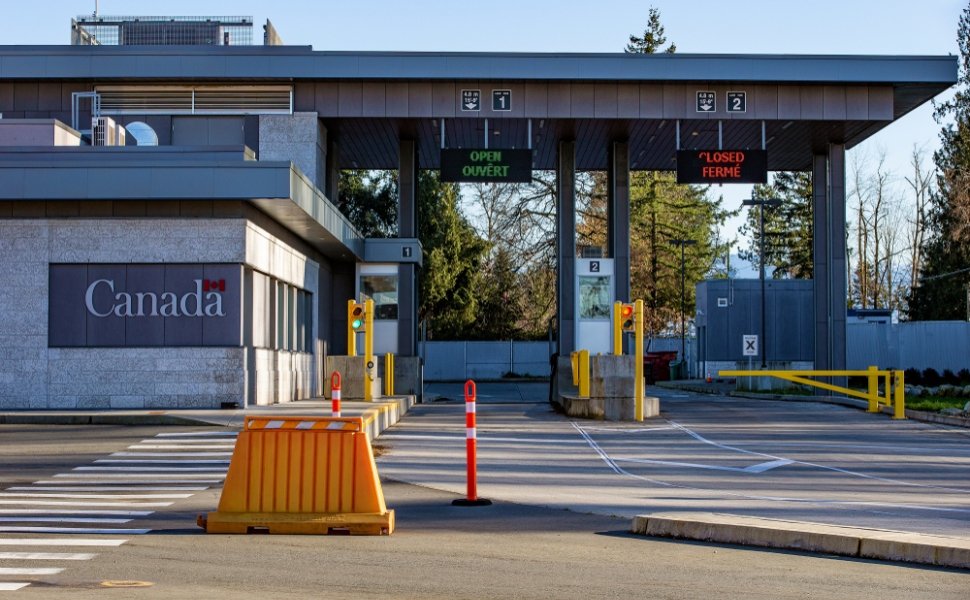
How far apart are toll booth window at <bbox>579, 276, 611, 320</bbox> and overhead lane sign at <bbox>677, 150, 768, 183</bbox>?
4158 millimetres

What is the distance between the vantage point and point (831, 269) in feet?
122

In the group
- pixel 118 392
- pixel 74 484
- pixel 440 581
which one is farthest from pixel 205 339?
pixel 440 581

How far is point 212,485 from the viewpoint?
51.3 ft

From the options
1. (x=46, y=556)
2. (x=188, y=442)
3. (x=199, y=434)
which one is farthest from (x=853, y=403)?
(x=46, y=556)

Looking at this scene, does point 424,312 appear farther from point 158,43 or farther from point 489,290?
point 158,43

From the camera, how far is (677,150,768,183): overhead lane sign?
33375mm

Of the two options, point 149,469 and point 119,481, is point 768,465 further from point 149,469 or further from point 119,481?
point 119,481

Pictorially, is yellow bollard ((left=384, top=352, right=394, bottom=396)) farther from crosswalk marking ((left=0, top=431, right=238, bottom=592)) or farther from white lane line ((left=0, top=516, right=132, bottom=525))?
white lane line ((left=0, top=516, right=132, bottom=525))

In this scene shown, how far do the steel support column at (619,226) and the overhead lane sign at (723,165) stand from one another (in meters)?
2.78

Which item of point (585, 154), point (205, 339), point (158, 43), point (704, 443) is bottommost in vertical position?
point (704, 443)

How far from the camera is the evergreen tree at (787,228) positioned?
96.1 metres

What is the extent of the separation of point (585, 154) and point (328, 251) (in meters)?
9.20

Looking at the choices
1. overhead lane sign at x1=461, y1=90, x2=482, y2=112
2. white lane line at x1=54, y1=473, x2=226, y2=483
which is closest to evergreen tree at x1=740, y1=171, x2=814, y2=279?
overhead lane sign at x1=461, y1=90, x2=482, y2=112

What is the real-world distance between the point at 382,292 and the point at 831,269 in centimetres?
1340
